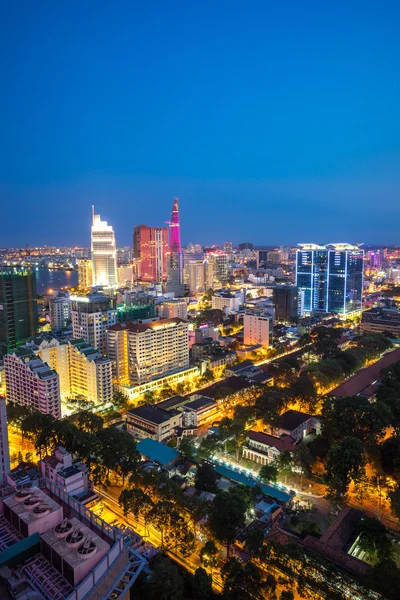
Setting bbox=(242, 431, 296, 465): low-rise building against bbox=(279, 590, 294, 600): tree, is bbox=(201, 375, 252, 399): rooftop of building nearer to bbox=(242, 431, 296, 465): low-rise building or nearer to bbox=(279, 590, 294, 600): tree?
bbox=(242, 431, 296, 465): low-rise building

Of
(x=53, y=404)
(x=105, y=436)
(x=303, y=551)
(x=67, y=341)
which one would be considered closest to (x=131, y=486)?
(x=105, y=436)

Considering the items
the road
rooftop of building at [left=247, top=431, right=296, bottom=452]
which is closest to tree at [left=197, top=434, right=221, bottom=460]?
rooftop of building at [left=247, top=431, right=296, bottom=452]

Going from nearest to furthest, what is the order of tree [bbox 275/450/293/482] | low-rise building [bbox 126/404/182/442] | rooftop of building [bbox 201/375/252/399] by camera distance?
1. tree [bbox 275/450/293/482]
2. low-rise building [bbox 126/404/182/442]
3. rooftop of building [bbox 201/375/252/399]

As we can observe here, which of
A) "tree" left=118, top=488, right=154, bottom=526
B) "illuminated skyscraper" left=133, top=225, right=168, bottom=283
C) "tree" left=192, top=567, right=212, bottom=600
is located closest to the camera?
"tree" left=192, top=567, right=212, bottom=600

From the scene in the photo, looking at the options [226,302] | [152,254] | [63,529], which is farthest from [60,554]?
[152,254]

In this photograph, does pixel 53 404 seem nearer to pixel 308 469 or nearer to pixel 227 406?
pixel 227 406

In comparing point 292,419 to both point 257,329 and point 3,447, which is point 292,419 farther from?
point 257,329

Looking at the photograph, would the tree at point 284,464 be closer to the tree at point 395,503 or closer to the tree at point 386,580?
the tree at point 395,503

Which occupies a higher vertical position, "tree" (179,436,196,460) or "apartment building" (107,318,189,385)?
"apartment building" (107,318,189,385)
